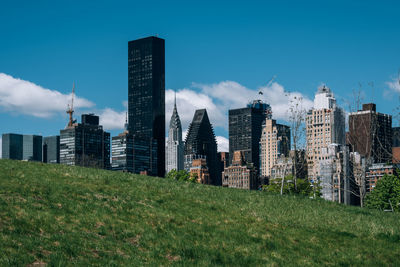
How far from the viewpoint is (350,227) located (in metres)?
32.7

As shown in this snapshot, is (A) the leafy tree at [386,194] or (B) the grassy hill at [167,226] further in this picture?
(A) the leafy tree at [386,194]

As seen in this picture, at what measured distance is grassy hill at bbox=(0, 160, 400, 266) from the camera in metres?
24.1

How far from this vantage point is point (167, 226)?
28.5m

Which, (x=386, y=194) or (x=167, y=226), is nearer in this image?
(x=167, y=226)

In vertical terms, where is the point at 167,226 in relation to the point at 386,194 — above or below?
above

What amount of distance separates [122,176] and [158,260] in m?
17.8

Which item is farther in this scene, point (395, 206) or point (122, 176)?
point (395, 206)

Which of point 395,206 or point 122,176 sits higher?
point 122,176

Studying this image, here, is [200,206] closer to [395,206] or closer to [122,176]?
[122,176]

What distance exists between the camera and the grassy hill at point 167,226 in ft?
79.0

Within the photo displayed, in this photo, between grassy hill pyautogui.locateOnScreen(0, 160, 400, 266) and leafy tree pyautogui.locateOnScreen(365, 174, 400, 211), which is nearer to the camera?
grassy hill pyautogui.locateOnScreen(0, 160, 400, 266)

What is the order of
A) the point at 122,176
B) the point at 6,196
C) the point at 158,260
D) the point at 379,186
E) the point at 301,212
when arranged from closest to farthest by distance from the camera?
the point at 158,260, the point at 6,196, the point at 301,212, the point at 122,176, the point at 379,186

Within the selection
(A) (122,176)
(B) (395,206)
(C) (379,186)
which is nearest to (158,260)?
(A) (122,176)

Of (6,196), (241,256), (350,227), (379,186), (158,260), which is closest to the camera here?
(158,260)
